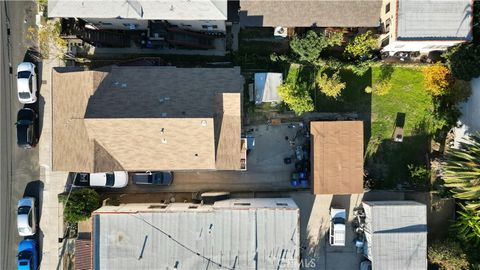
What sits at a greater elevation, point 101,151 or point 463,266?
point 101,151

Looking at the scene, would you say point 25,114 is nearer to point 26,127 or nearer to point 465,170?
point 26,127

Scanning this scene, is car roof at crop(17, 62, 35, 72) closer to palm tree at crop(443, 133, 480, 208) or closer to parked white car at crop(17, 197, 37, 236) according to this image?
parked white car at crop(17, 197, 37, 236)

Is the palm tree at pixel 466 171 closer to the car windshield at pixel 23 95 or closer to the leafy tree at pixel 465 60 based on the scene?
the leafy tree at pixel 465 60

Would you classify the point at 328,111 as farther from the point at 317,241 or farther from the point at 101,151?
the point at 101,151

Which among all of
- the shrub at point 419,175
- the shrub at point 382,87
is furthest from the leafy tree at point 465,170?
the shrub at point 382,87

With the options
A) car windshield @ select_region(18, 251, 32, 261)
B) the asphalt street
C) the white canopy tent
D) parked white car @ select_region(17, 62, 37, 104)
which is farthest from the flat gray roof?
car windshield @ select_region(18, 251, 32, 261)

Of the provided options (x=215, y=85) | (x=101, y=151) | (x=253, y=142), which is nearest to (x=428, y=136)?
(x=253, y=142)
